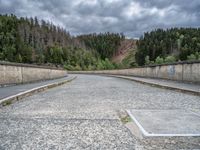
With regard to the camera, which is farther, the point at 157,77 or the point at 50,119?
the point at 157,77

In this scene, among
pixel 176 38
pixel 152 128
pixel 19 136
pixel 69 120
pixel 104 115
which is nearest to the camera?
pixel 19 136

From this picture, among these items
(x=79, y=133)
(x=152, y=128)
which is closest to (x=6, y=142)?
(x=79, y=133)

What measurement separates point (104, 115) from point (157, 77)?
19.1 metres

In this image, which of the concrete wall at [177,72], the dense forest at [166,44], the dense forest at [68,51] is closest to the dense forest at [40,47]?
the dense forest at [68,51]

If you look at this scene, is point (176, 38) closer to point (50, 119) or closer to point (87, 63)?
point (87, 63)

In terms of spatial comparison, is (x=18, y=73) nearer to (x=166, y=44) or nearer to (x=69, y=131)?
(x=69, y=131)

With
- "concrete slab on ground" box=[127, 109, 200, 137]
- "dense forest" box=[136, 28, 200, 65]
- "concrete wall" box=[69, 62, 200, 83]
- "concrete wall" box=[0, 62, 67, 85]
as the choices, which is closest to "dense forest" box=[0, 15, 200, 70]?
"dense forest" box=[136, 28, 200, 65]

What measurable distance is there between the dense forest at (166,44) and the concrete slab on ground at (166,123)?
290ft

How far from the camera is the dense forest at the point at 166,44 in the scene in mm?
98725

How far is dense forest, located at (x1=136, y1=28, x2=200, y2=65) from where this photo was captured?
9872 cm

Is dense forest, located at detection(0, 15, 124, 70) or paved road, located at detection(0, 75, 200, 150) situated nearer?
paved road, located at detection(0, 75, 200, 150)

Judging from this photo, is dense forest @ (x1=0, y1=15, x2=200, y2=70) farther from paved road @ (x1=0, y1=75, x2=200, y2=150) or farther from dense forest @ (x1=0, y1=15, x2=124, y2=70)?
paved road @ (x1=0, y1=75, x2=200, y2=150)

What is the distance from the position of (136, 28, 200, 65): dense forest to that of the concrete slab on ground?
290 feet

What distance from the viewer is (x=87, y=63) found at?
12381 centimetres
